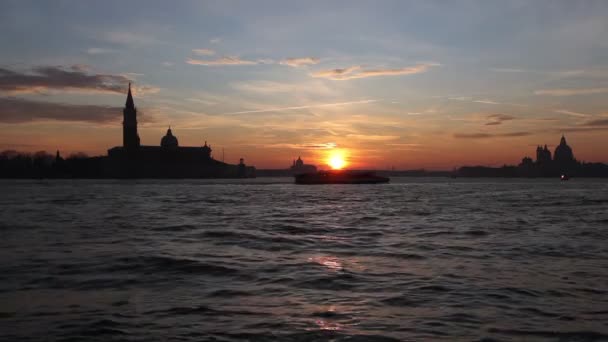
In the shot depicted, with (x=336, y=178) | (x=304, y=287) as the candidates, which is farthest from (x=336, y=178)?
(x=304, y=287)

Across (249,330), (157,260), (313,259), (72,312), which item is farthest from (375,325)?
(157,260)

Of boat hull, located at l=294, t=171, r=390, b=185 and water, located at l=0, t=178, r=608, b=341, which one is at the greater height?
boat hull, located at l=294, t=171, r=390, b=185

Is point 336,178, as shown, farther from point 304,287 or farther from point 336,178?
point 304,287

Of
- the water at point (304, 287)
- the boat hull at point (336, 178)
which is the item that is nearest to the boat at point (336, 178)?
the boat hull at point (336, 178)

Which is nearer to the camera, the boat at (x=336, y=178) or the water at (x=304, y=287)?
the water at (x=304, y=287)

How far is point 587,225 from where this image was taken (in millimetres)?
28469

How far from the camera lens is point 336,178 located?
186875 mm

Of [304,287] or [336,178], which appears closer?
[304,287]

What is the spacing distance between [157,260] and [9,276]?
4.06m

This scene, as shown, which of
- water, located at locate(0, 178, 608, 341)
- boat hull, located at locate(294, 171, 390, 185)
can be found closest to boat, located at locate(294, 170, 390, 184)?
boat hull, located at locate(294, 171, 390, 185)

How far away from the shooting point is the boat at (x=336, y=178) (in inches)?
7180

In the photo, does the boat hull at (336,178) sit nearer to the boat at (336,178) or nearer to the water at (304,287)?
the boat at (336,178)

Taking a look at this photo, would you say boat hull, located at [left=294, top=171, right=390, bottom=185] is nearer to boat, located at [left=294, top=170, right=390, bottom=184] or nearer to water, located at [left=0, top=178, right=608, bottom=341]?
boat, located at [left=294, top=170, right=390, bottom=184]

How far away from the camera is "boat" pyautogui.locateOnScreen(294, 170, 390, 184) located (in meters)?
182
